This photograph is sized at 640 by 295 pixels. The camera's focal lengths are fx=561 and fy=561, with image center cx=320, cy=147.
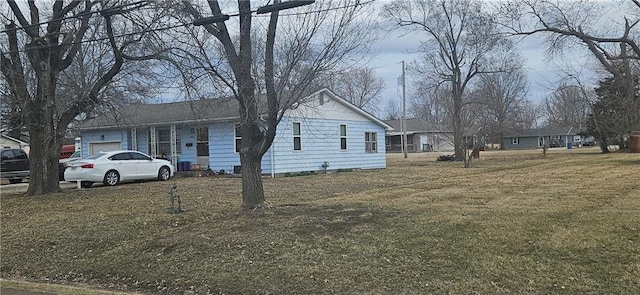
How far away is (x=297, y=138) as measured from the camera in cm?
2477

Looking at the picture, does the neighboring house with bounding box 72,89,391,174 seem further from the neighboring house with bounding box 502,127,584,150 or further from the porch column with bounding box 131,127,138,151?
the neighboring house with bounding box 502,127,584,150

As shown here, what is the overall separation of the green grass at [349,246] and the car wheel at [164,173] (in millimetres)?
9242

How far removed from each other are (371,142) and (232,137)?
8.50m

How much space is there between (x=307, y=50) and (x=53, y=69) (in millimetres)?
9864

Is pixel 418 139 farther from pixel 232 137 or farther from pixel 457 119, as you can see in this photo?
pixel 232 137

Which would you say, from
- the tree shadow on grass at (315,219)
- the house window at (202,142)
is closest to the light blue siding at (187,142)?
the house window at (202,142)

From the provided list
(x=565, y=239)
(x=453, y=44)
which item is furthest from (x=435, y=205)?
(x=453, y=44)

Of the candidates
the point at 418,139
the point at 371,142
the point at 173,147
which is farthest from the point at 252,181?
the point at 418,139

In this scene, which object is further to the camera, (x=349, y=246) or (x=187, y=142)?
(x=187, y=142)

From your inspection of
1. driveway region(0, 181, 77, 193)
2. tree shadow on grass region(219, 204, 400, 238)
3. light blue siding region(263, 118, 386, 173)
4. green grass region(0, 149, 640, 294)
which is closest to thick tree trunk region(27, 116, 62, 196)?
driveway region(0, 181, 77, 193)

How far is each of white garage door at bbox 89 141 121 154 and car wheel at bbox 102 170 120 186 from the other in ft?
24.4

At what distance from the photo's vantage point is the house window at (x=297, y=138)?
24.7 m

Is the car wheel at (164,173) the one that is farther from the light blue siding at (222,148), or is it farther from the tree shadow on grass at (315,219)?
the tree shadow on grass at (315,219)

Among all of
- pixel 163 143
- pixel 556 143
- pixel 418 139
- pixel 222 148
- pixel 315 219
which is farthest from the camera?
pixel 556 143
